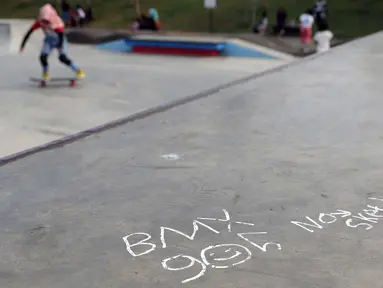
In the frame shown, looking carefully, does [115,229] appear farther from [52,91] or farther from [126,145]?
[52,91]

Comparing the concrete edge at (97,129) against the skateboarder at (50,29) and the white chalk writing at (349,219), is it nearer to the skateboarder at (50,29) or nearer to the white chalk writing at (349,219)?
the white chalk writing at (349,219)

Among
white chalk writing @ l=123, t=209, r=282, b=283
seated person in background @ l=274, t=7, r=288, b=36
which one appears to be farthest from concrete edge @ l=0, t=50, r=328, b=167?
seated person in background @ l=274, t=7, r=288, b=36

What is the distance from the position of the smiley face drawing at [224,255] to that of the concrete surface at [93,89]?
13.7 feet

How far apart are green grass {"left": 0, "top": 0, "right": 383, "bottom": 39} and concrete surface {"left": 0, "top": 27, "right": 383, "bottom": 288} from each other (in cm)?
1749

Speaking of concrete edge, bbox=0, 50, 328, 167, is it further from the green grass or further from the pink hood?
the green grass

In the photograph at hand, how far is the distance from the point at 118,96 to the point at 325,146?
19.9 ft

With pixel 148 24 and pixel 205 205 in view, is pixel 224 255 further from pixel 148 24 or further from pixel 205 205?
pixel 148 24

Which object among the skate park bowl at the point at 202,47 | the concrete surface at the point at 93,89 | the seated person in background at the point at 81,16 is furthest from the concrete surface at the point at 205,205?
the seated person in background at the point at 81,16

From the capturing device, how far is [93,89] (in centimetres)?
1165

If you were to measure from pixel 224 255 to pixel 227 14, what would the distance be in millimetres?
24199

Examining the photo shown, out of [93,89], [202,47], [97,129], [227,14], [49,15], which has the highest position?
[49,15]

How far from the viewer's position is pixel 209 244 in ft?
10.7

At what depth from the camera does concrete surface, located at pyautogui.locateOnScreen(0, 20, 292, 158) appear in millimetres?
8398

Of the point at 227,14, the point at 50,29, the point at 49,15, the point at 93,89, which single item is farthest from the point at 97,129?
the point at 227,14
